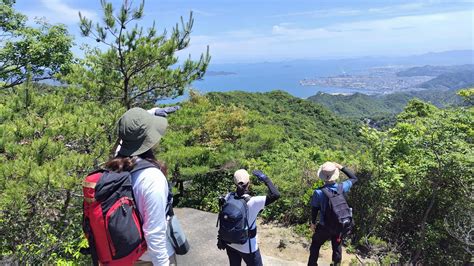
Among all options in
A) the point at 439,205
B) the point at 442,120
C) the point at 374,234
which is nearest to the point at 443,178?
the point at 439,205

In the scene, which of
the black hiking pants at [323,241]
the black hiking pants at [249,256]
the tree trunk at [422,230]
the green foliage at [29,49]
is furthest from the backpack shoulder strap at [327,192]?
the green foliage at [29,49]

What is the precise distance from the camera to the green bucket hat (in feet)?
5.64

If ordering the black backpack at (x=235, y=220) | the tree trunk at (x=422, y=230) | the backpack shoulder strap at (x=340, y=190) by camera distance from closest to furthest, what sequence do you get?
1. the black backpack at (x=235, y=220)
2. the backpack shoulder strap at (x=340, y=190)
3. the tree trunk at (x=422, y=230)

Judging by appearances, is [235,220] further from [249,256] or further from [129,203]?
[129,203]

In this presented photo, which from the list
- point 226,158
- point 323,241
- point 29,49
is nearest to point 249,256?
point 323,241

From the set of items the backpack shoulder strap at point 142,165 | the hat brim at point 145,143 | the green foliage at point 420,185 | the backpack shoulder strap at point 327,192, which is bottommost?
the green foliage at point 420,185

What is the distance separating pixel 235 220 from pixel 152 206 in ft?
4.39

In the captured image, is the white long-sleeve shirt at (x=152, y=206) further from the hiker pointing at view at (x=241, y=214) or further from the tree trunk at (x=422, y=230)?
the tree trunk at (x=422, y=230)

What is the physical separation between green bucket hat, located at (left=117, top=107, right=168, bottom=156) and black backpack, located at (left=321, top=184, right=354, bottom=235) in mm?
2341

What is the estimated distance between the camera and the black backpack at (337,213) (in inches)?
138

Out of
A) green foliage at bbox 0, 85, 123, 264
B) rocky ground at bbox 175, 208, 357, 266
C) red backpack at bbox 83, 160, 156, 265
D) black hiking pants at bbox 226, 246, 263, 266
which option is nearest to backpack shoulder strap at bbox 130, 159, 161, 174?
red backpack at bbox 83, 160, 156, 265

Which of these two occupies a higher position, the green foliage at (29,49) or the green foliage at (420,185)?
the green foliage at (29,49)

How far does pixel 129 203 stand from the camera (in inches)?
64.2

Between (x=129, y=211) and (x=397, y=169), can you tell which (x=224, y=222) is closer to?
(x=129, y=211)
